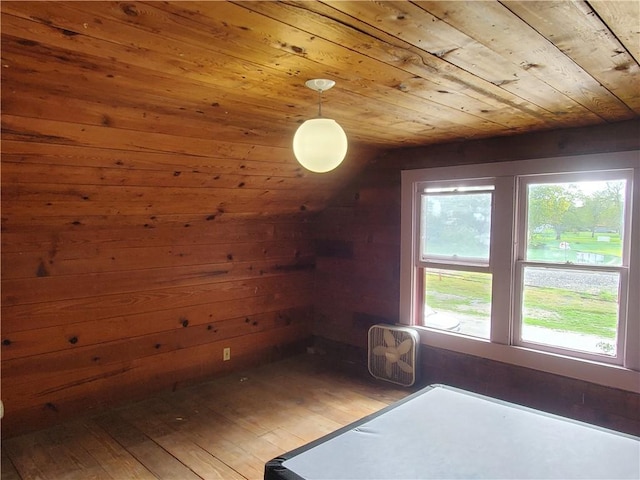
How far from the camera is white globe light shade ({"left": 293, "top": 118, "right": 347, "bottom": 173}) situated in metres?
2.09

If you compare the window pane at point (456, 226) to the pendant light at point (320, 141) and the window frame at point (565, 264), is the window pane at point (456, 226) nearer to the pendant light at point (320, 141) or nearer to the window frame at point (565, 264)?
the window frame at point (565, 264)

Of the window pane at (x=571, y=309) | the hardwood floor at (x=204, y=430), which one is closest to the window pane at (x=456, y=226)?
the window pane at (x=571, y=309)

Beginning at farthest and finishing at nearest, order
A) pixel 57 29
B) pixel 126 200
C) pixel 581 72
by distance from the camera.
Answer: pixel 126 200 < pixel 581 72 < pixel 57 29

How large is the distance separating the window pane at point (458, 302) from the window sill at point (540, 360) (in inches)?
3.9

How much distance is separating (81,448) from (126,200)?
1.63 m

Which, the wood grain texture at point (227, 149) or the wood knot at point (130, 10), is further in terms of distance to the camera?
the wood grain texture at point (227, 149)

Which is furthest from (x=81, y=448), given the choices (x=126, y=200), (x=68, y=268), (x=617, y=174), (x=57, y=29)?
(x=617, y=174)

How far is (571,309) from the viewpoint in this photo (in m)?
3.20

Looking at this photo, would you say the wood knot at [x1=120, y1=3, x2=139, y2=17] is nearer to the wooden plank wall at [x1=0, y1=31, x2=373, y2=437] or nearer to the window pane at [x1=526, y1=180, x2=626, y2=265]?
the wooden plank wall at [x1=0, y1=31, x2=373, y2=437]

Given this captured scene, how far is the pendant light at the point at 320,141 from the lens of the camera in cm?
208

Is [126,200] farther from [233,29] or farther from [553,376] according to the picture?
[553,376]

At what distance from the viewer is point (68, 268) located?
126 inches

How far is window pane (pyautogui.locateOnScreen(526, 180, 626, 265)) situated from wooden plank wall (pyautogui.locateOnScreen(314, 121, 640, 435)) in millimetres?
264

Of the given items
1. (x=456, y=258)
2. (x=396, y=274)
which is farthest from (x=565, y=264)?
(x=396, y=274)
